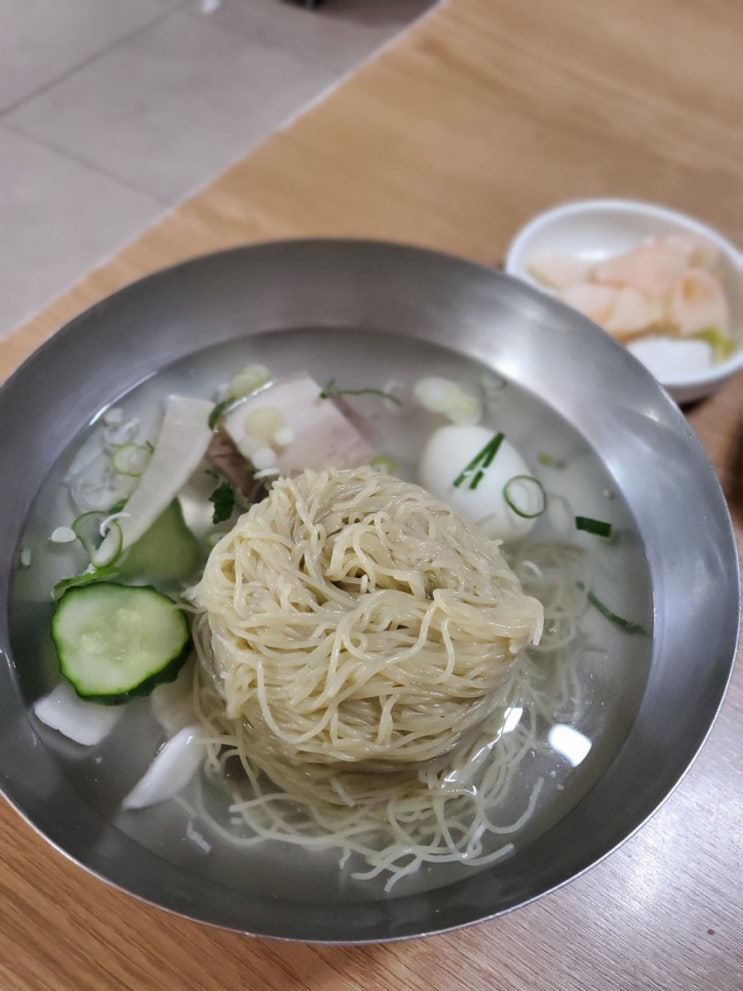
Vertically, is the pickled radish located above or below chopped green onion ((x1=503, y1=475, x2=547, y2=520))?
above

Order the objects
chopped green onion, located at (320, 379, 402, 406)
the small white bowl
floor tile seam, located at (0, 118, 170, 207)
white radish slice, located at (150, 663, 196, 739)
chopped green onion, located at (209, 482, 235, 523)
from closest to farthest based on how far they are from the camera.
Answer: white radish slice, located at (150, 663, 196, 739), chopped green onion, located at (209, 482, 235, 523), chopped green onion, located at (320, 379, 402, 406), the small white bowl, floor tile seam, located at (0, 118, 170, 207)

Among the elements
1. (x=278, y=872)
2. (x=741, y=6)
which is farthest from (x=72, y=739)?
(x=741, y=6)

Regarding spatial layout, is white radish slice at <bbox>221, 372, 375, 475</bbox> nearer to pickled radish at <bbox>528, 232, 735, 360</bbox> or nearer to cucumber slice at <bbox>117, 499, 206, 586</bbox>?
cucumber slice at <bbox>117, 499, 206, 586</bbox>

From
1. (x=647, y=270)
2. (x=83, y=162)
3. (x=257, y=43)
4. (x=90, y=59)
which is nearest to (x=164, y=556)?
(x=647, y=270)

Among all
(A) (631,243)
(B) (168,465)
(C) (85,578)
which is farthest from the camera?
(A) (631,243)

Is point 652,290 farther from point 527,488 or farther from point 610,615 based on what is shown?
point 610,615

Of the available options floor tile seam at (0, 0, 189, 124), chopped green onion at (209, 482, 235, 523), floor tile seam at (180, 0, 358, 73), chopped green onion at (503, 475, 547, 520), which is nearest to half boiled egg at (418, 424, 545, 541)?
chopped green onion at (503, 475, 547, 520)
